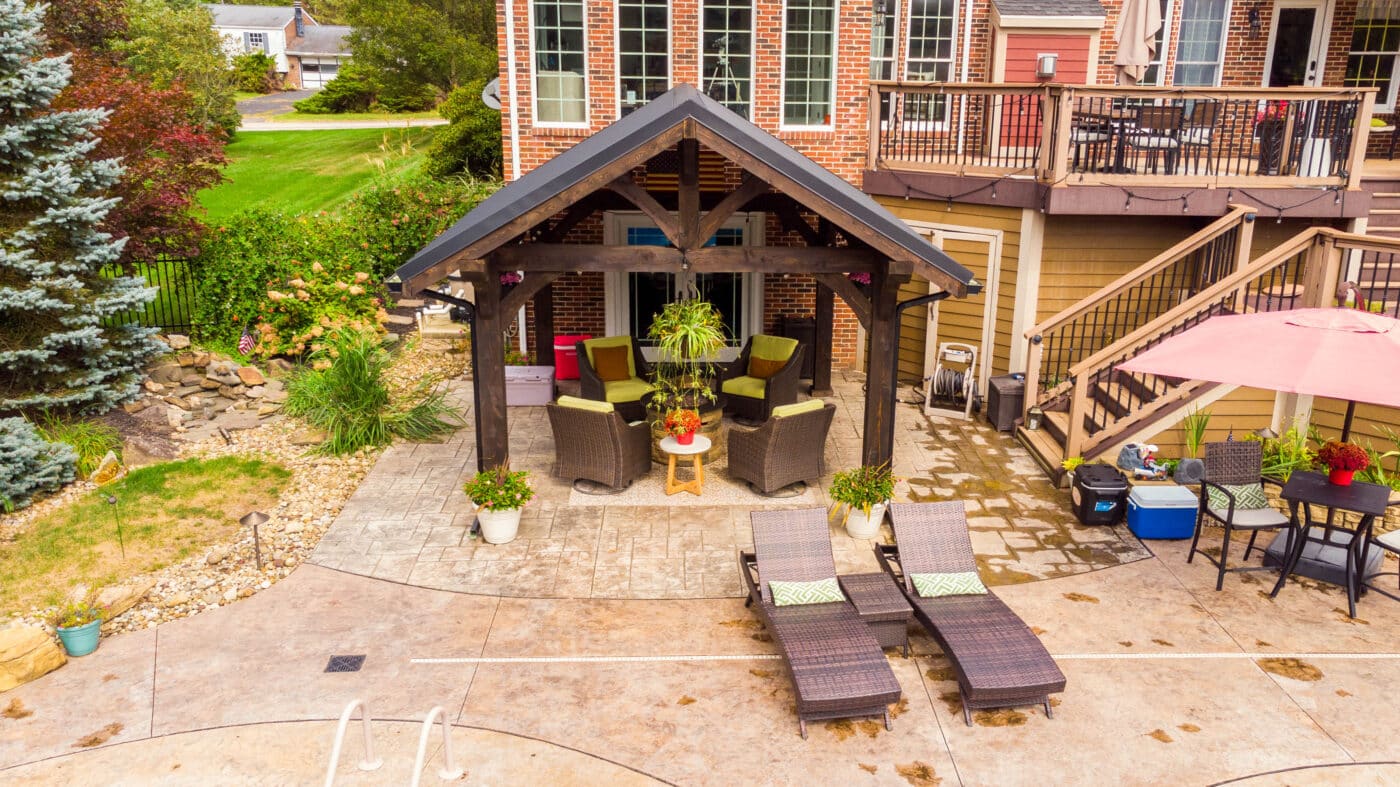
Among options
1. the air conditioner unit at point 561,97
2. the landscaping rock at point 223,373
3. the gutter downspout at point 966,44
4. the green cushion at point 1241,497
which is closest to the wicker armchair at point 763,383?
the air conditioner unit at point 561,97

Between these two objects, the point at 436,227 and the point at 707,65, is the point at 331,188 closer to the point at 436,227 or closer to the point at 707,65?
the point at 436,227

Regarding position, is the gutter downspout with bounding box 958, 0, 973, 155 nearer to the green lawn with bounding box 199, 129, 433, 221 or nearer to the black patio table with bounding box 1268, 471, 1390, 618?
the black patio table with bounding box 1268, 471, 1390, 618

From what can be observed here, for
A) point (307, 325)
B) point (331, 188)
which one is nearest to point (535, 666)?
point (307, 325)

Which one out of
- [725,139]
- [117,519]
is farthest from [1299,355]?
[117,519]

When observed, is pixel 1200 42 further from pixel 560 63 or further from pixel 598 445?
pixel 598 445

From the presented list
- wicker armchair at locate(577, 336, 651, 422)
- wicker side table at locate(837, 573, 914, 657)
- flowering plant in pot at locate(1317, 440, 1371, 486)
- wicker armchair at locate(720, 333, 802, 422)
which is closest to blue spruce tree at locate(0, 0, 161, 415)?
wicker armchair at locate(577, 336, 651, 422)

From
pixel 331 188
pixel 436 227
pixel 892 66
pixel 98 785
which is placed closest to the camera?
pixel 98 785
